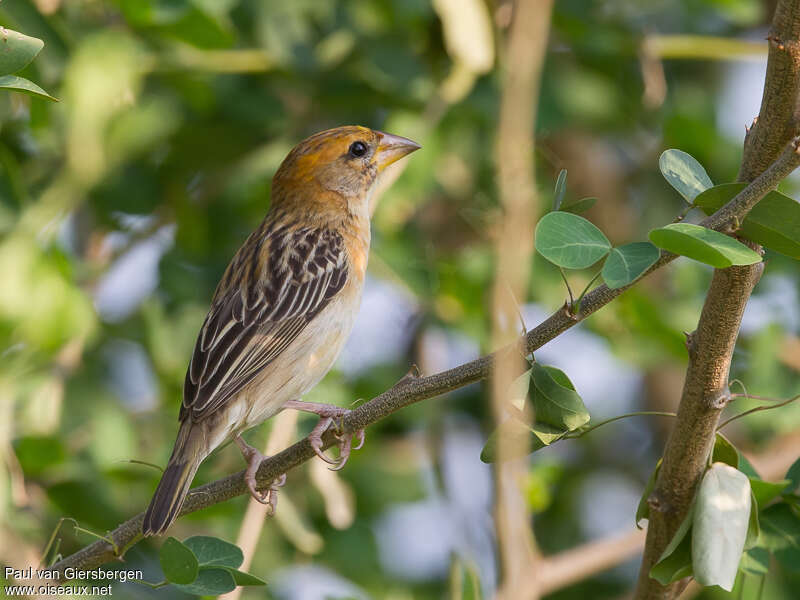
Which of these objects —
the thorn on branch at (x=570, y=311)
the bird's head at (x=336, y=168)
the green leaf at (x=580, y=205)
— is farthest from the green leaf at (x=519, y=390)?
the bird's head at (x=336, y=168)

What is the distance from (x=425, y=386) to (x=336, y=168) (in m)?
2.63

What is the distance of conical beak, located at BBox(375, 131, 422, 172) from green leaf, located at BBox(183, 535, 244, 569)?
2.34 meters

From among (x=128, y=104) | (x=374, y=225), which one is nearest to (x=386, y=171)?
(x=374, y=225)

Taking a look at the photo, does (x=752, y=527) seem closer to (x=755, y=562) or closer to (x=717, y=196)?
(x=755, y=562)

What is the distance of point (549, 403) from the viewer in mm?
2234

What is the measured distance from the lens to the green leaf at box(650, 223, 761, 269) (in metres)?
1.93

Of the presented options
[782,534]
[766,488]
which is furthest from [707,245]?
[782,534]

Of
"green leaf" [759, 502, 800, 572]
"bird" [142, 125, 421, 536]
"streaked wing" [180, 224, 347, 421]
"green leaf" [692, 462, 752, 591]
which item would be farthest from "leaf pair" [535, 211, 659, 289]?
"streaked wing" [180, 224, 347, 421]

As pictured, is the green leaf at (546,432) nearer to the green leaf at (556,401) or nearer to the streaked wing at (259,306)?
the green leaf at (556,401)

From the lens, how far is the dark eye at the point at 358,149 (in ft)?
15.4

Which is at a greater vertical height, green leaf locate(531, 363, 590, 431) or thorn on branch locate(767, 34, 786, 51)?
thorn on branch locate(767, 34, 786, 51)

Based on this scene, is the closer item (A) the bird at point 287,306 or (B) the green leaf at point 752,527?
(B) the green leaf at point 752,527

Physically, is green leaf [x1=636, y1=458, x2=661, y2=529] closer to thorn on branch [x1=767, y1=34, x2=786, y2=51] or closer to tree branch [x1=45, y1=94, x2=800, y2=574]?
tree branch [x1=45, y1=94, x2=800, y2=574]

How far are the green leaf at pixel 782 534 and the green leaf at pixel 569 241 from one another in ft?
3.23
